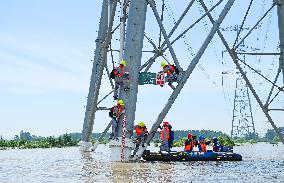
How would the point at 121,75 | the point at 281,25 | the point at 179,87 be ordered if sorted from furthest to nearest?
1. the point at 281,25
2. the point at 179,87
3. the point at 121,75

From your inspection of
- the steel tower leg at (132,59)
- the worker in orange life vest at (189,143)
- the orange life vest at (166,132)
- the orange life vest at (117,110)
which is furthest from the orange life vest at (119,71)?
the worker in orange life vest at (189,143)

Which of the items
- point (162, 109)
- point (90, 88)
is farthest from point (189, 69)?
point (90, 88)

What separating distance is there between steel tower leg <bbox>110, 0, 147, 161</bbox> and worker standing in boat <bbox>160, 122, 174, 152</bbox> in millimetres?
2162

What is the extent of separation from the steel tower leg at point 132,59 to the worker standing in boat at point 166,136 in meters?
2.16

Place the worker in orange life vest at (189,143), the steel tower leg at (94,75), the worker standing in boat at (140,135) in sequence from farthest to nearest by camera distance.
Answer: the steel tower leg at (94,75)
the worker in orange life vest at (189,143)
the worker standing in boat at (140,135)

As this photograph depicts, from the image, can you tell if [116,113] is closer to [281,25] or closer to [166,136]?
[166,136]

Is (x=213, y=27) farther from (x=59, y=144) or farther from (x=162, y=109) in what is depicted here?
(x=59, y=144)

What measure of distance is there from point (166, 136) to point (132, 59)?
4.36m

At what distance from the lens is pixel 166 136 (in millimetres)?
24219

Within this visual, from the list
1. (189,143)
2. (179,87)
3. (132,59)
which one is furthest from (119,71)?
(189,143)

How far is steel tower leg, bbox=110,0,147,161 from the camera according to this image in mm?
22500

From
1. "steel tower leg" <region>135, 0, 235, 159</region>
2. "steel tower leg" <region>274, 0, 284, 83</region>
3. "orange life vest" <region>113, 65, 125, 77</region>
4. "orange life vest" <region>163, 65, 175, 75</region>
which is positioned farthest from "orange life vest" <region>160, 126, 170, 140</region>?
"steel tower leg" <region>274, 0, 284, 83</region>

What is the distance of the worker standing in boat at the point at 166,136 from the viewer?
24234 millimetres

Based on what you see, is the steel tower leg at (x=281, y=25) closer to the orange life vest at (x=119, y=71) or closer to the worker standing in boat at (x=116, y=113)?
the orange life vest at (x=119, y=71)
